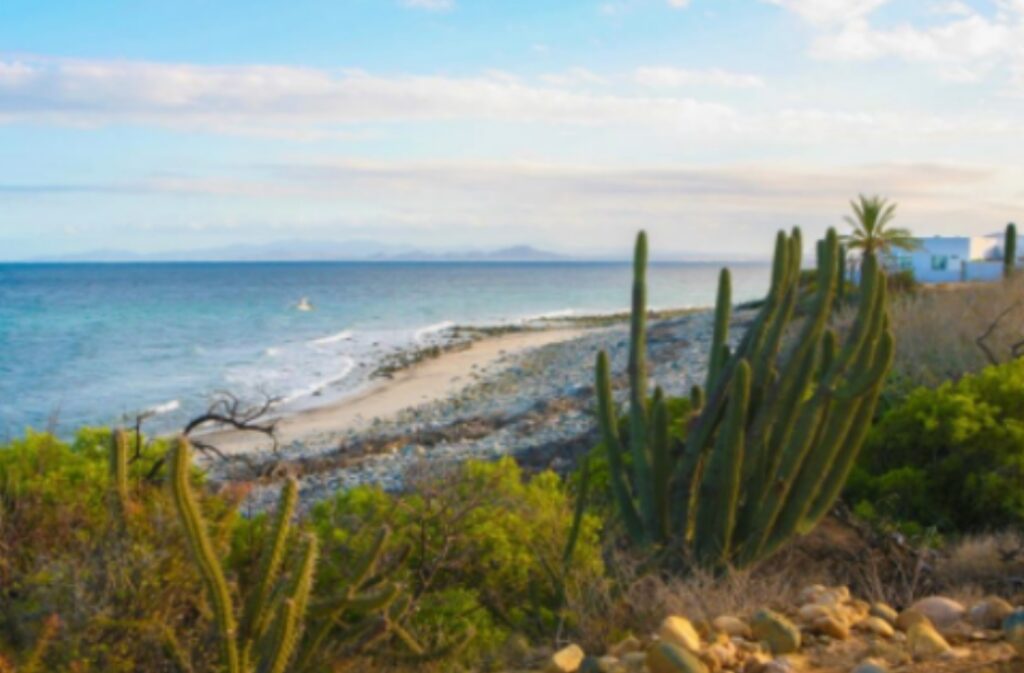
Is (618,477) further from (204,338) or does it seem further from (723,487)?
(204,338)

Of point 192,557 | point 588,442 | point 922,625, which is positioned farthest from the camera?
point 588,442

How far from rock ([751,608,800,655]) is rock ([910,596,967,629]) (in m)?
0.82

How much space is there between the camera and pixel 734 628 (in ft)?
17.8

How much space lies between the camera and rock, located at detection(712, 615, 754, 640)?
5.41 m

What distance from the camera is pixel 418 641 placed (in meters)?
5.60

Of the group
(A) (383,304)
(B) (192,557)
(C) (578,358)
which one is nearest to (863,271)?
(B) (192,557)

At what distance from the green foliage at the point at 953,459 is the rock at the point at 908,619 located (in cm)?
307

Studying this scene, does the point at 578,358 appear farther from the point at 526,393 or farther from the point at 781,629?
the point at 781,629

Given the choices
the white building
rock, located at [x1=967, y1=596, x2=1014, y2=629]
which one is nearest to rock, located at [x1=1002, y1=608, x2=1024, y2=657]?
rock, located at [x1=967, y1=596, x2=1014, y2=629]

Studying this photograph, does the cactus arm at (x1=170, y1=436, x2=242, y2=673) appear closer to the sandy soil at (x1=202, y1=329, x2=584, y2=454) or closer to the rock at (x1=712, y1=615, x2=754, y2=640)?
the rock at (x1=712, y1=615, x2=754, y2=640)

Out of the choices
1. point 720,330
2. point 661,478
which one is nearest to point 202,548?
point 661,478

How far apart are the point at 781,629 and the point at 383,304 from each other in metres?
73.5

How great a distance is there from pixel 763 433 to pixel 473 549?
2028 millimetres

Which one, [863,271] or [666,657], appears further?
[863,271]
